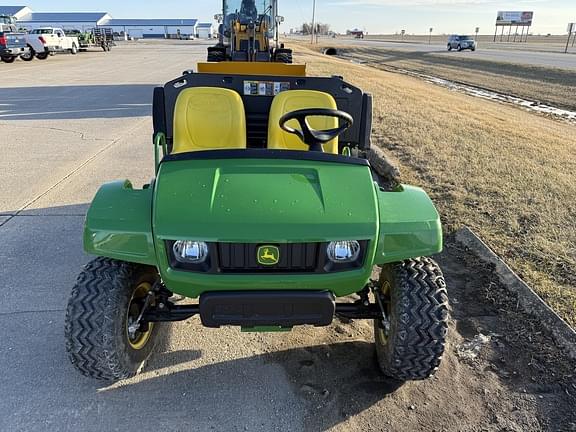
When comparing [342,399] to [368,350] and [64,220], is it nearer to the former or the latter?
[368,350]

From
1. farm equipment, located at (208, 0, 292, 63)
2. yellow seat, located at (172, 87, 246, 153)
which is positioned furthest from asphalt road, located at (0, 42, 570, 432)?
farm equipment, located at (208, 0, 292, 63)

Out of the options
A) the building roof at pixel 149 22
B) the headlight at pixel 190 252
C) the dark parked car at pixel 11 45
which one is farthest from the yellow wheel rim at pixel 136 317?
the building roof at pixel 149 22

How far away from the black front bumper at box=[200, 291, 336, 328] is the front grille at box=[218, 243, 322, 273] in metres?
0.10

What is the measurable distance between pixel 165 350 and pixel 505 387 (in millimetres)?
1863

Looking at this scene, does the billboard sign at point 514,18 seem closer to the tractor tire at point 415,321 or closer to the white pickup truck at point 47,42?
the white pickup truck at point 47,42

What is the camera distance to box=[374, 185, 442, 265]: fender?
6.93 feet

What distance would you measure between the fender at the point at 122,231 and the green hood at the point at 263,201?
89 millimetres

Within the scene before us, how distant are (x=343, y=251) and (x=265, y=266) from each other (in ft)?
1.15

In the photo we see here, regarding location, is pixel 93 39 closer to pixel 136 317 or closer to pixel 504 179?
pixel 504 179

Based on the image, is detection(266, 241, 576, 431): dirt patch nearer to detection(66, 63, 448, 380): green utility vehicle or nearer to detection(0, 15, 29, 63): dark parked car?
detection(66, 63, 448, 380): green utility vehicle

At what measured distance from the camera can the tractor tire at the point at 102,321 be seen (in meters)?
2.21

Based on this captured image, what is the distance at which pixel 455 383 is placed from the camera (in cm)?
252

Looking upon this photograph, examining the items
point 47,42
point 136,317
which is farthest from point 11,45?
point 136,317

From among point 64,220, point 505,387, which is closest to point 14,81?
→ point 64,220
